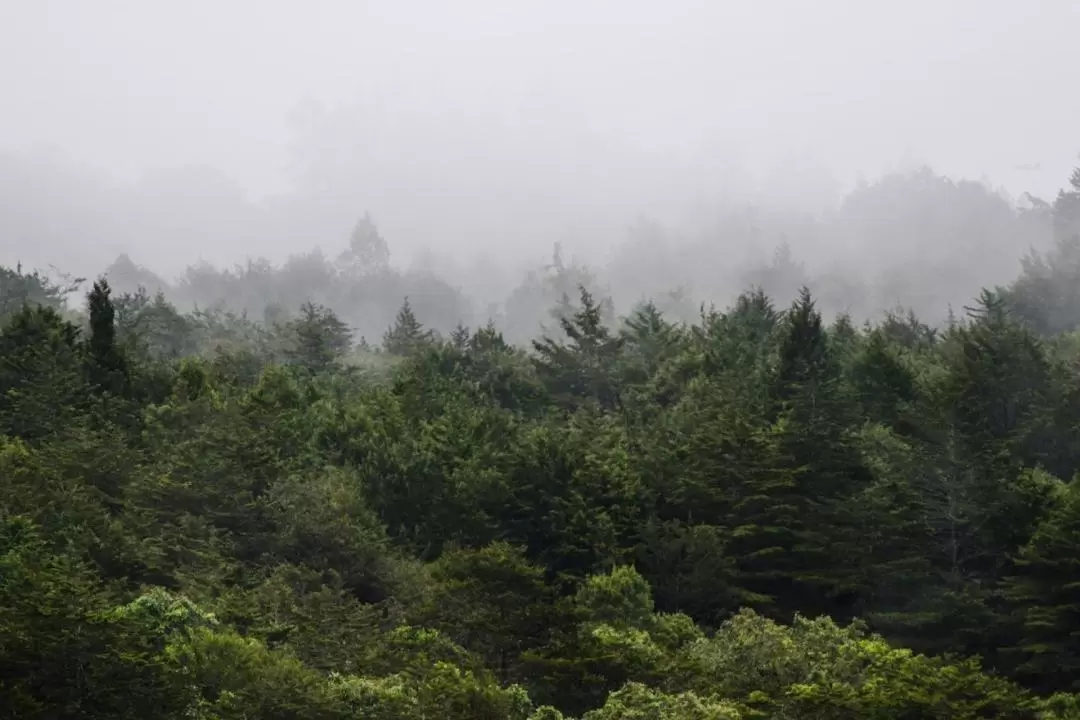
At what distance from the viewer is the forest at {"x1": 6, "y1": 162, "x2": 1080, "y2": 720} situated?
20.2 m

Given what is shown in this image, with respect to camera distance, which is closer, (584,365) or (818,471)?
(818,471)

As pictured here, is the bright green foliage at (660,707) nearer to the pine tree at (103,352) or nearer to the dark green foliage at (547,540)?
the dark green foliage at (547,540)

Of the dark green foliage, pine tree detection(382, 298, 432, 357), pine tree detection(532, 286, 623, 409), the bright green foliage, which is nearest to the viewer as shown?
the bright green foliage

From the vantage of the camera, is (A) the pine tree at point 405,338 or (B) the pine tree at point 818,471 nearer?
(B) the pine tree at point 818,471

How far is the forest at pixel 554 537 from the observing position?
66.4 ft

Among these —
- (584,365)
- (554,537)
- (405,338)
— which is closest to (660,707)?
(554,537)

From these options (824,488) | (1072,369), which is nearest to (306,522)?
(824,488)

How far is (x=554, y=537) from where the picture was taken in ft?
126

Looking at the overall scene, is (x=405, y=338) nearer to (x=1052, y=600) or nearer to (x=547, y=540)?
(x=547, y=540)

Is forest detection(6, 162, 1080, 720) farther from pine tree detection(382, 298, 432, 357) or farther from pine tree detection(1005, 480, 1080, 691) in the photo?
pine tree detection(382, 298, 432, 357)

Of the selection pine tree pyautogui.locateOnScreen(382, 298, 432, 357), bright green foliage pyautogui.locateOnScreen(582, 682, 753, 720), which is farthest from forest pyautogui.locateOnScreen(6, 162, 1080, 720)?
pine tree pyautogui.locateOnScreen(382, 298, 432, 357)

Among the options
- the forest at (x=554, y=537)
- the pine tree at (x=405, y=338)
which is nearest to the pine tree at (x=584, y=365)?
the forest at (x=554, y=537)

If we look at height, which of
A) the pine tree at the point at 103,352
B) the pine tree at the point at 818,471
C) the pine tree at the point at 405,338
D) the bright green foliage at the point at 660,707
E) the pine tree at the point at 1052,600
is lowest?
the bright green foliage at the point at 660,707

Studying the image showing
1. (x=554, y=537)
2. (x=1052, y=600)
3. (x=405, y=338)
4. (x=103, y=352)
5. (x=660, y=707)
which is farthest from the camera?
(x=405, y=338)
